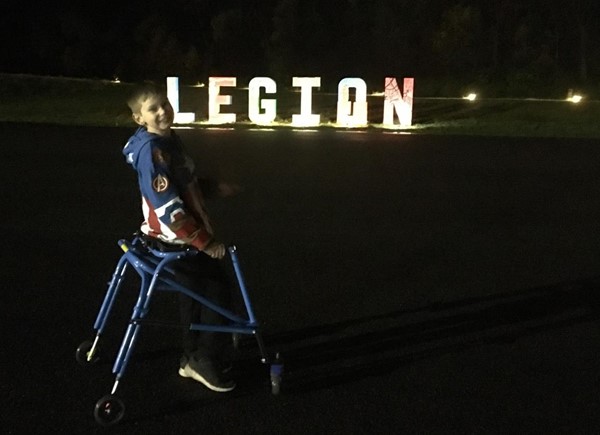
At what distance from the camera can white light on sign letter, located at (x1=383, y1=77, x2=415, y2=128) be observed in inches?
909

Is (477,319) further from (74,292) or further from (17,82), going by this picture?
(17,82)

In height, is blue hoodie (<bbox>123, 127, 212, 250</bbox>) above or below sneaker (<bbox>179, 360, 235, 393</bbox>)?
above

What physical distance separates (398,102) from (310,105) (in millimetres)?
2314

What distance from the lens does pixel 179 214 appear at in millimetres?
4340

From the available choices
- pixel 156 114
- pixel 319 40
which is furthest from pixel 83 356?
pixel 319 40

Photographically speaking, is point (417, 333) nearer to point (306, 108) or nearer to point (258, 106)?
point (306, 108)

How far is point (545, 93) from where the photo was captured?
102 feet

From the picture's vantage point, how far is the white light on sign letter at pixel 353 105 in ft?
76.6

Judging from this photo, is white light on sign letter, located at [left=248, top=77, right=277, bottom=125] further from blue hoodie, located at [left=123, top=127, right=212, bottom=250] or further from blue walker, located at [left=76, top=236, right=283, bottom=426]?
blue hoodie, located at [left=123, top=127, right=212, bottom=250]

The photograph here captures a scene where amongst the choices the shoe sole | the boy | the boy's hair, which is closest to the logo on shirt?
the boy

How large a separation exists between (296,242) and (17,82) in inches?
1059

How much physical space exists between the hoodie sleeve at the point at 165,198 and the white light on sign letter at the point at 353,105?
63.0 ft

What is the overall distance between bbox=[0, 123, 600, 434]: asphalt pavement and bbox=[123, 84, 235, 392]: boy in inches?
9.6

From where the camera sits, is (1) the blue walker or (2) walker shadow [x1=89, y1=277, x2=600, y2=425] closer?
(1) the blue walker
